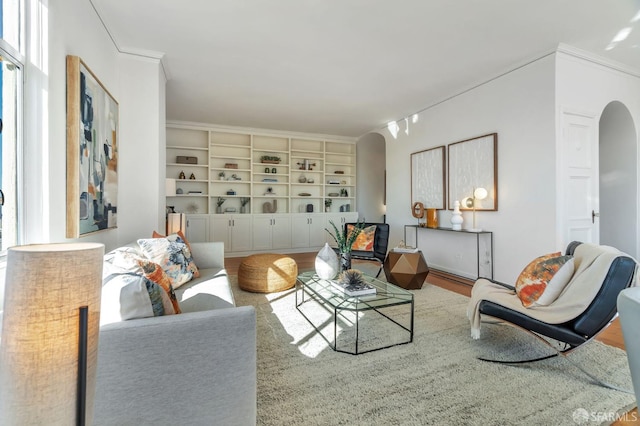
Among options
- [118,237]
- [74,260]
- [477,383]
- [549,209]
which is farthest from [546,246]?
[118,237]

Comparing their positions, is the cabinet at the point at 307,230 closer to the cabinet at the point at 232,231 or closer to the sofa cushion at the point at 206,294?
the cabinet at the point at 232,231

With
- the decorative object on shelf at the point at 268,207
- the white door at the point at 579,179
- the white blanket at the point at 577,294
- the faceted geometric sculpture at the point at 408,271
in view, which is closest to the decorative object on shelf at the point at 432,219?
the faceted geometric sculpture at the point at 408,271

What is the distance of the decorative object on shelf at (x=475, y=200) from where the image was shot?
3.80 metres

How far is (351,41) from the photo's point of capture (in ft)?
9.61

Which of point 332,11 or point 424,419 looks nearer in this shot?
point 424,419

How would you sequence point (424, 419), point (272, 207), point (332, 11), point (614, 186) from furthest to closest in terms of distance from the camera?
point (272, 207) → point (614, 186) → point (332, 11) → point (424, 419)

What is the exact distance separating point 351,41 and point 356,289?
2.41 m

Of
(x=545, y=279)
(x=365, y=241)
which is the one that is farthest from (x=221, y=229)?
(x=545, y=279)

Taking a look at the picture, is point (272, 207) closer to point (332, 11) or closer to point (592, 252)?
point (332, 11)

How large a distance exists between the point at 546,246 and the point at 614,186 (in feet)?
5.72

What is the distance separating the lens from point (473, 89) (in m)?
4.00

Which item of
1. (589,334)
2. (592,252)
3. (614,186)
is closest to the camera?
(589,334)

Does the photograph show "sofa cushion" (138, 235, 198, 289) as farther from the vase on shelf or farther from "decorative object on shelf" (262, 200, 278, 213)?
"decorative object on shelf" (262, 200, 278, 213)

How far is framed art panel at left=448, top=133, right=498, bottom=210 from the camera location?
3.74 metres
